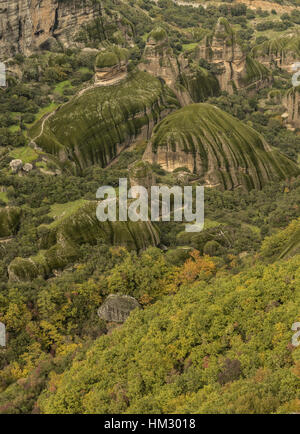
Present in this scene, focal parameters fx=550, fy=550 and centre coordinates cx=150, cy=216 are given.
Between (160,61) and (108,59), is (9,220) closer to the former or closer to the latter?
(108,59)

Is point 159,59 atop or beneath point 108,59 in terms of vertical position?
beneath

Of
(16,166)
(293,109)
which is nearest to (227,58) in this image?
(293,109)

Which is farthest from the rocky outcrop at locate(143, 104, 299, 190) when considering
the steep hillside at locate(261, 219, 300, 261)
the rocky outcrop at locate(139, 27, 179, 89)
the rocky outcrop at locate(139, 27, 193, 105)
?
the steep hillside at locate(261, 219, 300, 261)

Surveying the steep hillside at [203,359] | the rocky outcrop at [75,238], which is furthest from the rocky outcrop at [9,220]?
the steep hillside at [203,359]

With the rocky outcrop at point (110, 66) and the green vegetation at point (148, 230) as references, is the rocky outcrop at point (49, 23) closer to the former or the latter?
the green vegetation at point (148, 230)

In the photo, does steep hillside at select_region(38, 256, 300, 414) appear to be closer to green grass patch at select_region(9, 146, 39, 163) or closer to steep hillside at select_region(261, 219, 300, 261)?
steep hillside at select_region(261, 219, 300, 261)

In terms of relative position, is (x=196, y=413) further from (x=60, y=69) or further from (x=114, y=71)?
(x=60, y=69)
